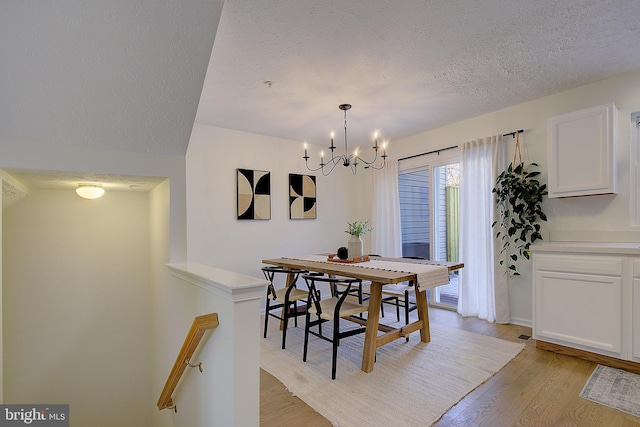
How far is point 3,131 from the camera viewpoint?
1.70 meters

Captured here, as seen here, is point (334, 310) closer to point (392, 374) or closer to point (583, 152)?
point (392, 374)

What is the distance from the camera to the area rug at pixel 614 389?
2.04 m

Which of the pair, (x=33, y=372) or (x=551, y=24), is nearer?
(x=551, y=24)

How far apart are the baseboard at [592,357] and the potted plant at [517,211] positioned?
0.87 metres

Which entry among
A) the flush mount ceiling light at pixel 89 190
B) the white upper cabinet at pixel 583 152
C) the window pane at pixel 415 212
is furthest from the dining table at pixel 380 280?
the flush mount ceiling light at pixel 89 190

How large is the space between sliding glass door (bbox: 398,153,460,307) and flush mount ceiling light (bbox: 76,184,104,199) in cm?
401

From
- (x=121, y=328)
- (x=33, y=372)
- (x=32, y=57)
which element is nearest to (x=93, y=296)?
(x=121, y=328)

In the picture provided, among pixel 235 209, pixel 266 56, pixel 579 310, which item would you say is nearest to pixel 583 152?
pixel 579 310

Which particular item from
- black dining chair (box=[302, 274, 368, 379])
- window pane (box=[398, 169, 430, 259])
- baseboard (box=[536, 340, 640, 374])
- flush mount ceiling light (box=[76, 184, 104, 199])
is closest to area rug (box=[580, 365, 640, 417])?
baseboard (box=[536, 340, 640, 374])

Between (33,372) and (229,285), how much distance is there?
2602mm

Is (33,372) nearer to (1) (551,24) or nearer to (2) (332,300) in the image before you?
(2) (332,300)

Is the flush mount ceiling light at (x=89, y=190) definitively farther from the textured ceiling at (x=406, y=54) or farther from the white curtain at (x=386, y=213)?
the white curtain at (x=386, y=213)

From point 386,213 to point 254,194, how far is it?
7.07 ft

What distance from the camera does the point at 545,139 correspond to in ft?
11.3
